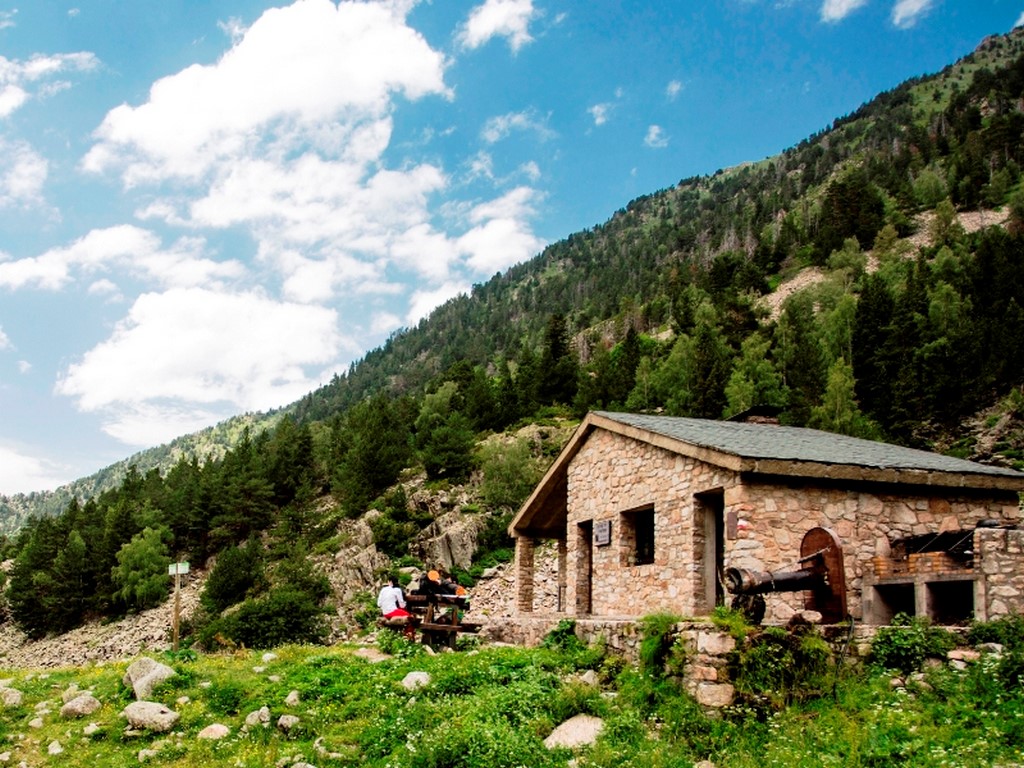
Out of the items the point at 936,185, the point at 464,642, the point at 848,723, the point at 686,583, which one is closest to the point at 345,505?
the point at 464,642

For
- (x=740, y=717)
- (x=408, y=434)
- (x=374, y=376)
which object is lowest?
(x=740, y=717)

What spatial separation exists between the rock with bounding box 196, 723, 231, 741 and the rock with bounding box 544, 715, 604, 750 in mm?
4185

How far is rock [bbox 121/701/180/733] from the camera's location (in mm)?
10180

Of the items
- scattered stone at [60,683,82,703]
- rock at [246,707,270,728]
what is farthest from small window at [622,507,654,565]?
scattered stone at [60,683,82,703]

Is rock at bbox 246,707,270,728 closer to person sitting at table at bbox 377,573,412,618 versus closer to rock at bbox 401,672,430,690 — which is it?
rock at bbox 401,672,430,690

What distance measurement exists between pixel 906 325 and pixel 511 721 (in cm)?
4424

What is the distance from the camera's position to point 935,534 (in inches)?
480

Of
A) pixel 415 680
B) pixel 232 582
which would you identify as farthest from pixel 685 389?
pixel 415 680

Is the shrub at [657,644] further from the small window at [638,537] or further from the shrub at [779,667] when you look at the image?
the small window at [638,537]

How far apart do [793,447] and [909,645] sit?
5.87 m

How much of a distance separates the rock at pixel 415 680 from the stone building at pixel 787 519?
10.4 feet

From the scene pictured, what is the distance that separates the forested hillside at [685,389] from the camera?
40281 mm

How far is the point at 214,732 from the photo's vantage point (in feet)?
32.4

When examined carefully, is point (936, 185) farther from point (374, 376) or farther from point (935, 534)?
point (374, 376)
